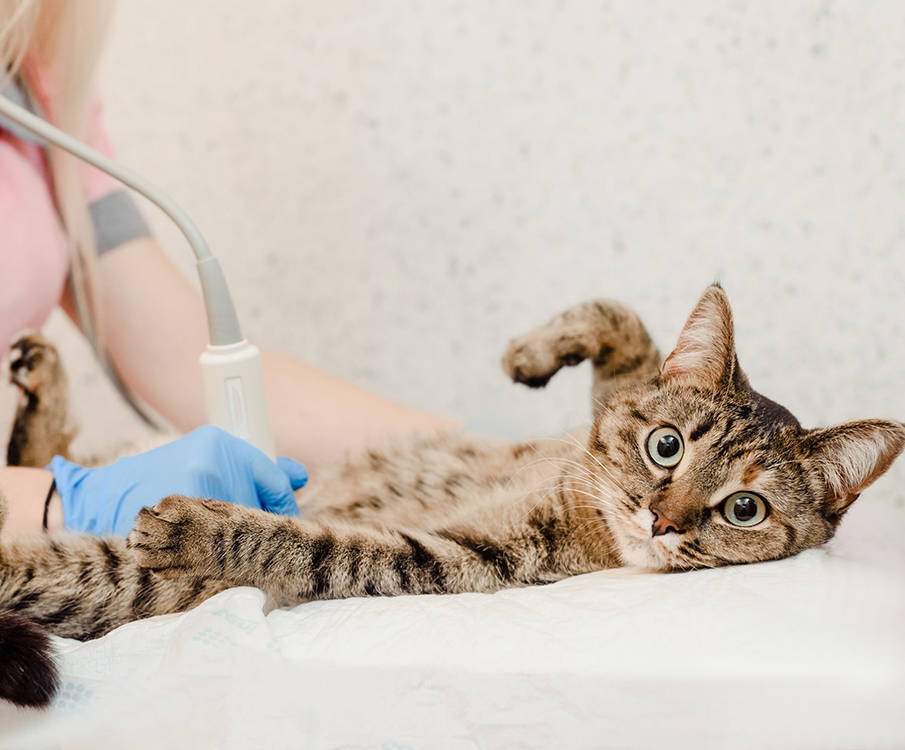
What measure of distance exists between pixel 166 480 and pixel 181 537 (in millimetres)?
121

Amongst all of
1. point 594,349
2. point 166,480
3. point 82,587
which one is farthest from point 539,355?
point 82,587

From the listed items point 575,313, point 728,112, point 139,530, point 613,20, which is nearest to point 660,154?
point 728,112

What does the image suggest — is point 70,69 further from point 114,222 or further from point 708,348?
point 708,348

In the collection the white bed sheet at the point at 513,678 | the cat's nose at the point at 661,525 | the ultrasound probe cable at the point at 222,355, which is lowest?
the white bed sheet at the point at 513,678

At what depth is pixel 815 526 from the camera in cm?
81

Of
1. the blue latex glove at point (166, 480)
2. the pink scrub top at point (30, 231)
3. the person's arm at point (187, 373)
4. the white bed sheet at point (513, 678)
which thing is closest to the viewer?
the white bed sheet at point (513, 678)

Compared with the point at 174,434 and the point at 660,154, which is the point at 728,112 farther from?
the point at 174,434

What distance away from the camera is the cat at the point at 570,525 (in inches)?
30.4

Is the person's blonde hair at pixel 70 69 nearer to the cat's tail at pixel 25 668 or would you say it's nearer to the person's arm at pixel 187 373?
the person's arm at pixel 187 373

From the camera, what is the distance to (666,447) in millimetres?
884

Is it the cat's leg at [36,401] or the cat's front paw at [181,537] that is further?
the cat's leg at [36,401]

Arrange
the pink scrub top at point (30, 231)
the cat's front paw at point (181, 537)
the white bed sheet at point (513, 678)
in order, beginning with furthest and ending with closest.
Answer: the pink scrub top at point (30, 231) → the cat's front paw at point (181, 537) → the white bed sheet at point (513, 678)

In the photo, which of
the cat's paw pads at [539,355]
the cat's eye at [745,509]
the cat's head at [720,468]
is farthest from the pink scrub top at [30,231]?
the cat's eye at [745,509]

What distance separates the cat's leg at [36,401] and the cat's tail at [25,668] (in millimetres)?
604
